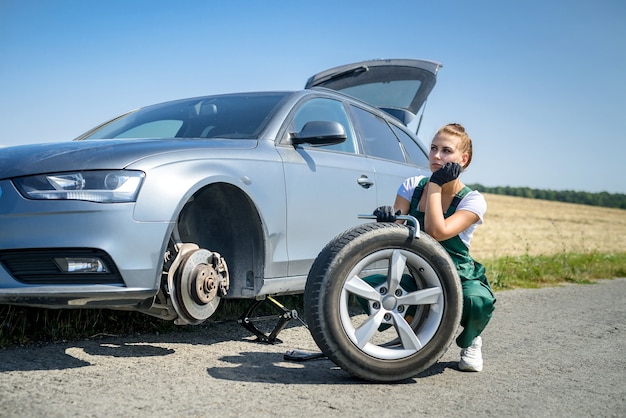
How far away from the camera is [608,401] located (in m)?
2.80

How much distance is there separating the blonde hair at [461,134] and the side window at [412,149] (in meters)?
2.10

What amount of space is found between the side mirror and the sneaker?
149 cm

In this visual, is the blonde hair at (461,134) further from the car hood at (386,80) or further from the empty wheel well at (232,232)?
the car hood at (386,80)

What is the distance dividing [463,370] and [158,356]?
5.39ft

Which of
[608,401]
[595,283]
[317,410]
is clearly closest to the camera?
[317,410]

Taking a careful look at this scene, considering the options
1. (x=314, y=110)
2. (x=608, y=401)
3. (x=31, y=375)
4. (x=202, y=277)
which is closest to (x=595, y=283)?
(x=314, y=110)

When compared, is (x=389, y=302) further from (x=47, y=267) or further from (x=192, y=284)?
(x=47, y=267)

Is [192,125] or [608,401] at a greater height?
[192,125]

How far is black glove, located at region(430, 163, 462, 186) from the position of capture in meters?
3.27

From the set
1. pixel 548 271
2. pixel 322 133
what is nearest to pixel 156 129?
pixel 322 133

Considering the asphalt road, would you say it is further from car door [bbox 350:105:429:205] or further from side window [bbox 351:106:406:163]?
side window [bbox 351:106:406:163]

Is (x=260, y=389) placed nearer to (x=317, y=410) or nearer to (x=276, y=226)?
(x=317, y=410)

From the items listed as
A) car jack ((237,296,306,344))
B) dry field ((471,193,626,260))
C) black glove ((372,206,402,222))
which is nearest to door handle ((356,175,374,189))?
car jack ((237,296,306,344))

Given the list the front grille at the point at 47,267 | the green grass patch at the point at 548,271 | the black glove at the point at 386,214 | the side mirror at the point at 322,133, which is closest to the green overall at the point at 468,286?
the black glove at the point at 386,214
